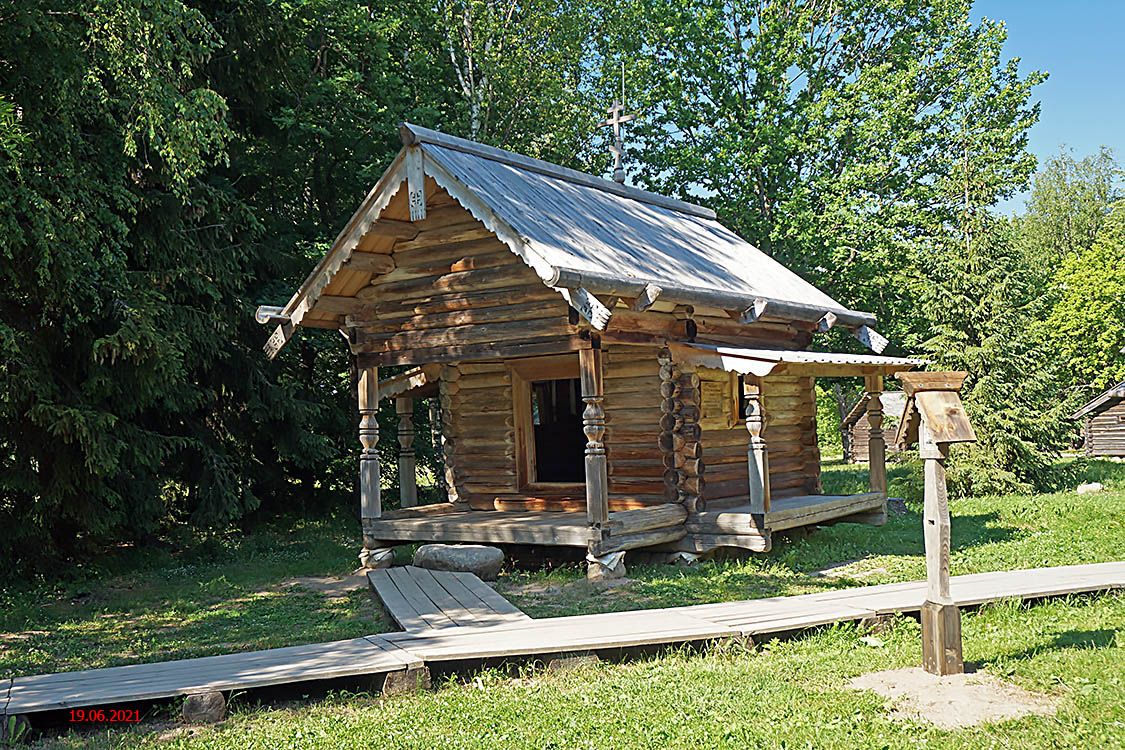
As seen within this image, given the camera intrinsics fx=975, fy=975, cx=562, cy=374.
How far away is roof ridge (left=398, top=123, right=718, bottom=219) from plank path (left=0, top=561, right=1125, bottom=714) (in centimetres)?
582

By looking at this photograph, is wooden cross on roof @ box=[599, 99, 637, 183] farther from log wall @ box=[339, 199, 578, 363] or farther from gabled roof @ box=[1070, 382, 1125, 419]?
gabled roof @ box=[1070, 382, 1125, 419]

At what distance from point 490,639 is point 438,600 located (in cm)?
209

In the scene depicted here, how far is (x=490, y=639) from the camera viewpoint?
25.1 ft

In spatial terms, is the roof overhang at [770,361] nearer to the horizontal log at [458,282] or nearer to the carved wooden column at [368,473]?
the horizontal log at [458,282]

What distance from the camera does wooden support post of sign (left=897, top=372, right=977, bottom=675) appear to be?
663cm

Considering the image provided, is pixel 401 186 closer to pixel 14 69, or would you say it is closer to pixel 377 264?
pixel 377 264

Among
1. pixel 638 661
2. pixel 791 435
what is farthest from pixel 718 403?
pixel 638 661

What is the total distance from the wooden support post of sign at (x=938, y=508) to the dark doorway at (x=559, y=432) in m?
9.92

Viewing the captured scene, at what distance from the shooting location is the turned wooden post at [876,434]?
14.9 metres

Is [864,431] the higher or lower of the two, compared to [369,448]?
lower

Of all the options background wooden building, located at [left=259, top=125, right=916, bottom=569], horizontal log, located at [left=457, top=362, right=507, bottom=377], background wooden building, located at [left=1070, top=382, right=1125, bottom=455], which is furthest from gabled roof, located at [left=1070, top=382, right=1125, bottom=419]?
horizontal log, located at [left=457, top=362, right=507, bottom=377]

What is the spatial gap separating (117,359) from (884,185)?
23.5 metres

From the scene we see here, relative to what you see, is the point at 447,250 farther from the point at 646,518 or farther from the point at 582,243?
the point at 646,518
